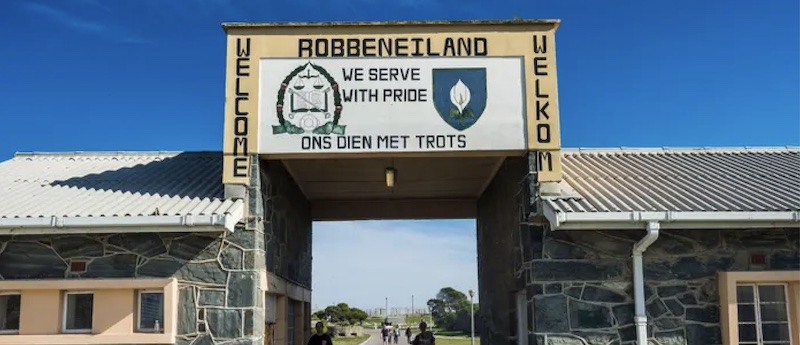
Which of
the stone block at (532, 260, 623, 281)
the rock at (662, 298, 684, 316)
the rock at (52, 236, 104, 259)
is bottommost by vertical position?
the rock at (662, 298, 684, 316)

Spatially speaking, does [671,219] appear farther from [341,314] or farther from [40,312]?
[341,314]

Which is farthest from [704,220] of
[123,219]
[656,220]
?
[123,219]

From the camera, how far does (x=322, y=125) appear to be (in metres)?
8.72

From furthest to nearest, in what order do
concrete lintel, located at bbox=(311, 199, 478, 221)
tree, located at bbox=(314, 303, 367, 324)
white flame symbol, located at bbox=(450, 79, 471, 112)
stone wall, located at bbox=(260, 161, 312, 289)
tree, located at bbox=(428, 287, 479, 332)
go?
tree, located at bbox=(314, 303, 367, 324)
tree, located at bbox=(428, 287, 479, 332)
concrete lintel, located at bbox=(311, 199, 478, 221)
stone wall, located at bbox=(260, 161, 312, 289)
white flame symbol, located at bbox=(450, 79, 471, 112)

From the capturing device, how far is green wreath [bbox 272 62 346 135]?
28.5 ft

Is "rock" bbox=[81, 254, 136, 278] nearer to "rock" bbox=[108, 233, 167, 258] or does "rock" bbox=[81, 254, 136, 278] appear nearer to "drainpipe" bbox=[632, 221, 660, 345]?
"rock" bbox=[108, 233, 167, 258]

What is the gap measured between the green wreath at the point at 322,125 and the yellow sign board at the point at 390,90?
12mm

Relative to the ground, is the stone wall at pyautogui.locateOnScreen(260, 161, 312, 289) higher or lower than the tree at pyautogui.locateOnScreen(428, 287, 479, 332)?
higher

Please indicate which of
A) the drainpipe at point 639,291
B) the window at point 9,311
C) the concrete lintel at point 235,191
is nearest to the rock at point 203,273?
the concrete lintel at point 235,191

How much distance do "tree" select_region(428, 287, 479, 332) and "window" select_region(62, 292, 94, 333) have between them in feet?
108

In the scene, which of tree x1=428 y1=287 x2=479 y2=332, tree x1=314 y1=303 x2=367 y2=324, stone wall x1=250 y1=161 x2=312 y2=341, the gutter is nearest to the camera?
the gutter

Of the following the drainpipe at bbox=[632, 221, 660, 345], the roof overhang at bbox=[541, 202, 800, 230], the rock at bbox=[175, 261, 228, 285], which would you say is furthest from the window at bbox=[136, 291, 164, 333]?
the drainpipe at bbox=[632, 221, 660, 345]

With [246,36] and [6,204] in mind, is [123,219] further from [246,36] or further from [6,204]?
[246,36]

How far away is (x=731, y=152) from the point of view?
11.6 metres
